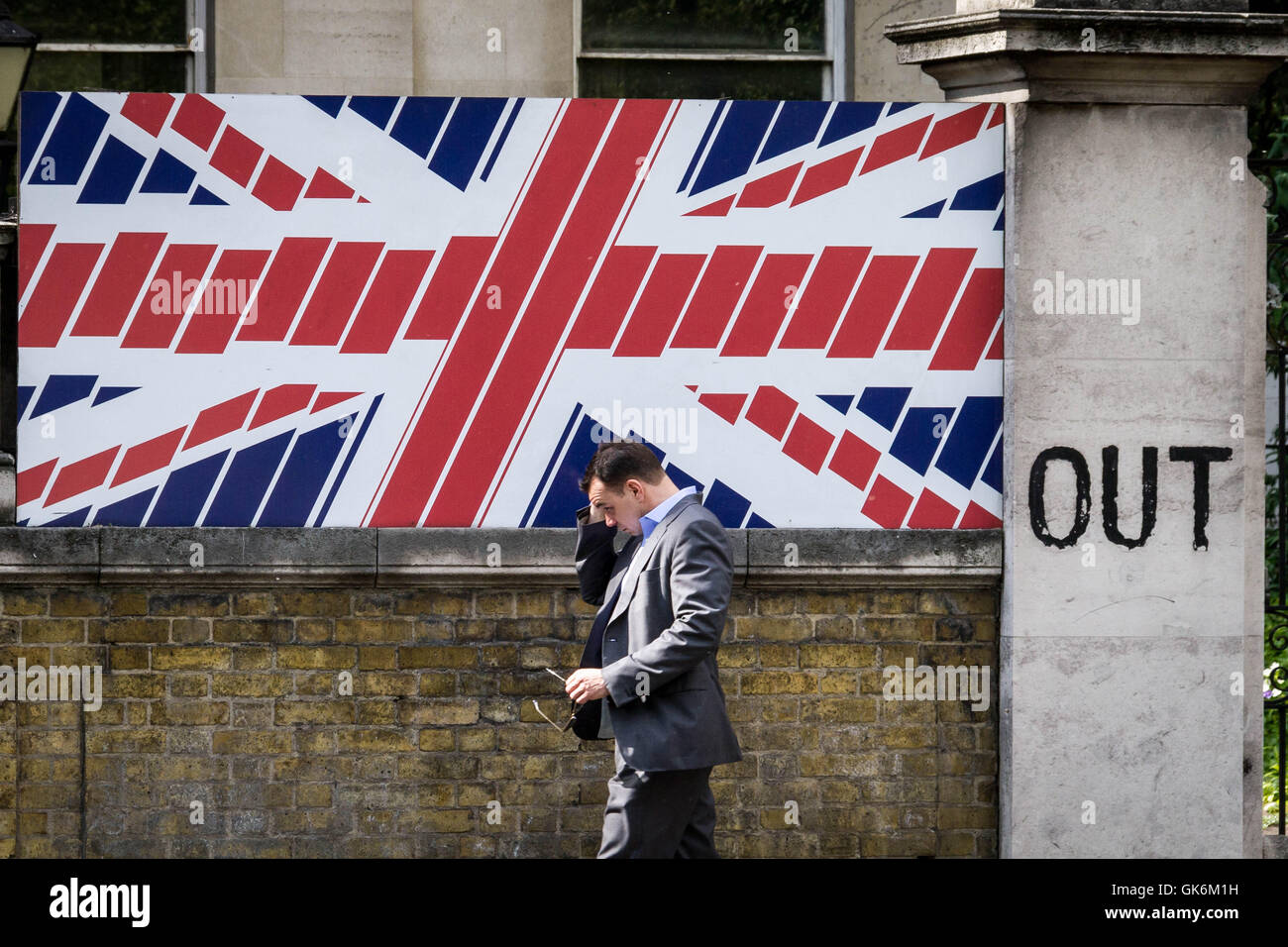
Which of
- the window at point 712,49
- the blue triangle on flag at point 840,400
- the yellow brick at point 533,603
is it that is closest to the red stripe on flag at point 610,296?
the blue triangle on flag at point 840,400

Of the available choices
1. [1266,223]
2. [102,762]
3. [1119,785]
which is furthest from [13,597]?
[1266,223]

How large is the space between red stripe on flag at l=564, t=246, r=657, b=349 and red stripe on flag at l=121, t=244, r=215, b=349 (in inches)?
62.4

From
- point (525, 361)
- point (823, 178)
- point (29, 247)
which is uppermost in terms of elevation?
point (823, 178)

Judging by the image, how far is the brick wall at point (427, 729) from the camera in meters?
6.38

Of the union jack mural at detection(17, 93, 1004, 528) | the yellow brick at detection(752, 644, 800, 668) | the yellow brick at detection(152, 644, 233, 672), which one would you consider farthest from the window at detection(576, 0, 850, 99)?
the yellow brick at detection(152, 644, 233, 672)

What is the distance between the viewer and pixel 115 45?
886 cm

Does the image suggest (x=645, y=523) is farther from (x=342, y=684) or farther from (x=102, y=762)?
(x=102, y=762)

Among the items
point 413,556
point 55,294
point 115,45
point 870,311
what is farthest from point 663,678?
point 115,45

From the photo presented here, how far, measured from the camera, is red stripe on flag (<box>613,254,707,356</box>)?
6508 millimetres

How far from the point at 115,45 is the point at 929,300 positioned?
5.11m

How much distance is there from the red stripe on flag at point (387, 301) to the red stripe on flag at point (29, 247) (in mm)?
1280

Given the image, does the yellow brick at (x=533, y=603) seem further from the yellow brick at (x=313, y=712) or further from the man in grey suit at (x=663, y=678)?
the man in grey suit at (x=663, y=678)

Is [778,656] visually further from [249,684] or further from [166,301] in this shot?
[166,301]

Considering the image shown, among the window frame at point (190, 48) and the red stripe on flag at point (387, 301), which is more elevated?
the window frame at point (190, 48)
